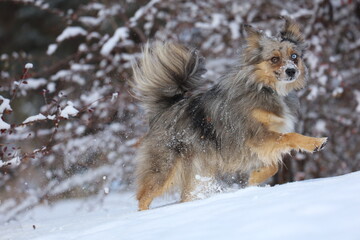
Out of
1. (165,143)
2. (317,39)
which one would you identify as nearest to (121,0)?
(317,39)

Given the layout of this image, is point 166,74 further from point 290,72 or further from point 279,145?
point 279,145

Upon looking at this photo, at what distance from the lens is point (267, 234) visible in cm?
231

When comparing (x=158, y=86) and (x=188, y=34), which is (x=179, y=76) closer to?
(x=158, y=86)

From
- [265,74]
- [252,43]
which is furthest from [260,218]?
[252,43]

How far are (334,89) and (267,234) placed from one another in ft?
19.0

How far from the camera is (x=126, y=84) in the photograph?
7.16 metres

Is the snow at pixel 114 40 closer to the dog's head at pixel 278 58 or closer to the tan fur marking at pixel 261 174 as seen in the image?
the dog's head at pixel 278 58

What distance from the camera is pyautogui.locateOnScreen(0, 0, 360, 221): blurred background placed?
7.10m

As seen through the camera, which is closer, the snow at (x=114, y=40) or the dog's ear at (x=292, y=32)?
the dog's ear at (x=292, y=32)

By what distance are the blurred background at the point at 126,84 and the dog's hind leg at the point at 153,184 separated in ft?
6.03

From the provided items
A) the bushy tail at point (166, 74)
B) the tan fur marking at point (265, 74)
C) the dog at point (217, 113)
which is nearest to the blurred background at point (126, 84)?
the bushy tail at point (166, 74)

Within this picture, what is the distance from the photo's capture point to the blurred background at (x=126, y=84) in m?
7.10

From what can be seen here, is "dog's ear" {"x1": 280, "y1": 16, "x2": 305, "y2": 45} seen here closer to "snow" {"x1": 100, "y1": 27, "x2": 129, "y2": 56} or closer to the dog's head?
the dog's head

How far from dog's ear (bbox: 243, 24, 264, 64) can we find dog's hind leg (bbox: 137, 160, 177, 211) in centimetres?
123
